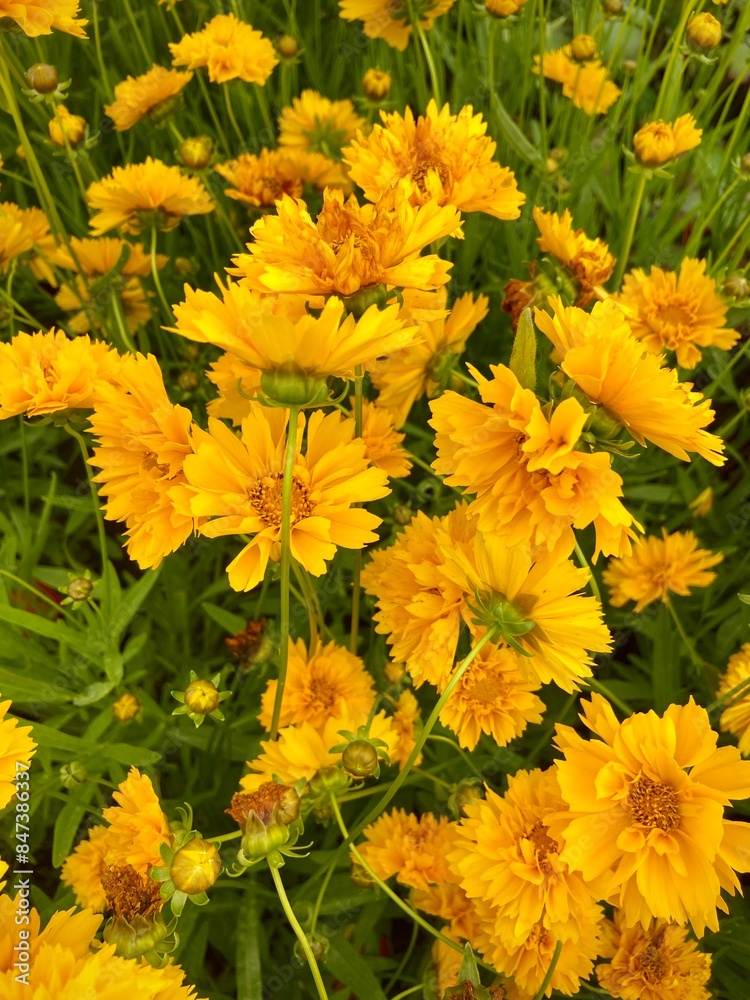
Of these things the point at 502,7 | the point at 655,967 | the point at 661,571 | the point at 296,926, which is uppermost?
the point at 502,7

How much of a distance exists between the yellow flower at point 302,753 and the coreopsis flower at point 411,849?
0.44ft

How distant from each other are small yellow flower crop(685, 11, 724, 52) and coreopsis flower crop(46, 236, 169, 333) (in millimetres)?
840

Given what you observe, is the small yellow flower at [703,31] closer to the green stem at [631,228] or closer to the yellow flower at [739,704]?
the green stem at [631,228]

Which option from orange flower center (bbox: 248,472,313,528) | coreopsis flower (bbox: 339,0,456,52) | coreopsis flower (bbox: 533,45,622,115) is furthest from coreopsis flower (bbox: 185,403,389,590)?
coreopsis flower (bbox: 533,45,622,115)

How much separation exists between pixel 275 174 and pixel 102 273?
34cm

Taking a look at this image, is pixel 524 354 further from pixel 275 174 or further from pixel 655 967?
pixel 275 174

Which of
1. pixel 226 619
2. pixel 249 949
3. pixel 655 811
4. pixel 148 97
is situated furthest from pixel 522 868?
pixel 148 97

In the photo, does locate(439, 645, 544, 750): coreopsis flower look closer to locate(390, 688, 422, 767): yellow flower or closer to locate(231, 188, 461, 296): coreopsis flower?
locate(390, 688, 422, 767): yellow flower

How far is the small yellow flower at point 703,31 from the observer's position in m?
1.05

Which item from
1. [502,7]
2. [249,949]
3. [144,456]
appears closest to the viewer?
[144,456]

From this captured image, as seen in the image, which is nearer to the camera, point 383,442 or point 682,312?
point 383,442

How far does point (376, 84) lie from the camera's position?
1179mm

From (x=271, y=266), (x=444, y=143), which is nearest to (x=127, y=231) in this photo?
(x=444, y=143)

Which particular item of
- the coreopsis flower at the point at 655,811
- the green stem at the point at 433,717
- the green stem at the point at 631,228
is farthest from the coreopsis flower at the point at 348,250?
the green stem at the point at 631,228
